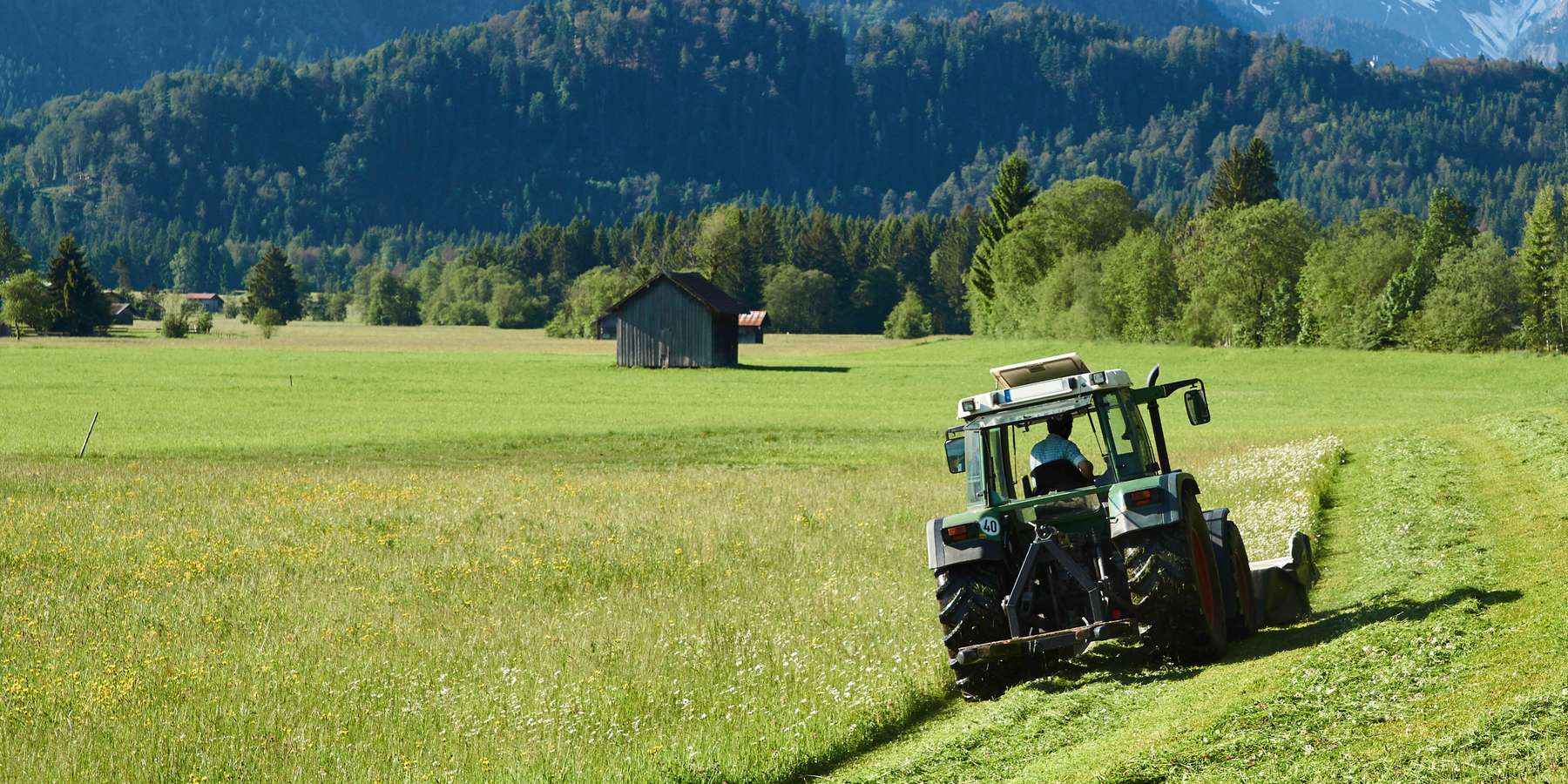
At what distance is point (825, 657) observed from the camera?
44.2 feet

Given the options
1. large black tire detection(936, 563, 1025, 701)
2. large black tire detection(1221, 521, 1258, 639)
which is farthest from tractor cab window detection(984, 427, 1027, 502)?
large black tire detection(1221, 521, 1258, 639)

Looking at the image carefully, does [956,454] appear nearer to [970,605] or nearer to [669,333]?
[970,605]

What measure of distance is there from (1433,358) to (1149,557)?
233 ft

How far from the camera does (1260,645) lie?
42.1 feet

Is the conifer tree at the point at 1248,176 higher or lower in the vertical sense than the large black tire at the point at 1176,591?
higher

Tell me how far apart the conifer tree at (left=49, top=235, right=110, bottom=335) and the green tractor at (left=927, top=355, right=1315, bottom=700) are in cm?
14508

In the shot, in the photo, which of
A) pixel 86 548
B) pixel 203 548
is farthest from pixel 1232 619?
pixel 86 548

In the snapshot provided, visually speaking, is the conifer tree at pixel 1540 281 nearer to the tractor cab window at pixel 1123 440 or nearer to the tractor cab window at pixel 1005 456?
the tractor cab window at pixel 1005 456

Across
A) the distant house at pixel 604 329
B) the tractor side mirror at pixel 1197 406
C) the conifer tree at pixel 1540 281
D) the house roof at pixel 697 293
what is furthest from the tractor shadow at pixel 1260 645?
the distant house at pixel 604 329

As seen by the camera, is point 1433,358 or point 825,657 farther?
point 1433,358

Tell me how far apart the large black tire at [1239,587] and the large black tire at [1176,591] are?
40.9 inches

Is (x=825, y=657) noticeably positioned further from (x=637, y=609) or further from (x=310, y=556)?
(x=310, y=556)

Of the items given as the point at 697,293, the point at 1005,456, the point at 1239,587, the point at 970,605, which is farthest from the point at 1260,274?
the point at 970,605

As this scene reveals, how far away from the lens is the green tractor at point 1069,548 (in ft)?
37.7
